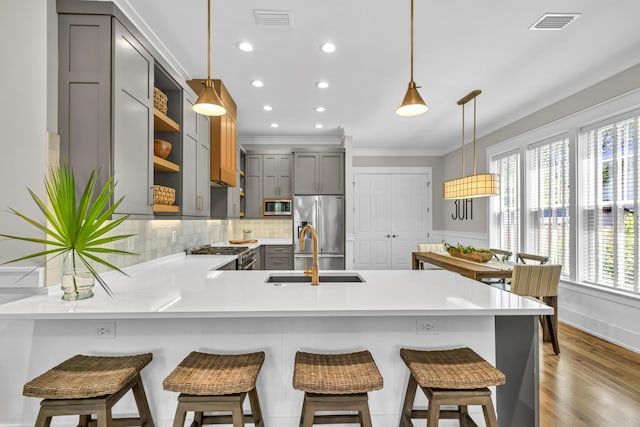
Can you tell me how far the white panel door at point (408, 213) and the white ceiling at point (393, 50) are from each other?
266 centimetres

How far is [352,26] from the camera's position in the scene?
2656mm

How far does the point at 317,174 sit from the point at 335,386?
4.63 m

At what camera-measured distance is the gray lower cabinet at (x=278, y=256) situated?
18.2 feet

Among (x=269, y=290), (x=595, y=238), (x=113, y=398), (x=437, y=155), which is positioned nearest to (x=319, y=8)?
(x=269, y=290)

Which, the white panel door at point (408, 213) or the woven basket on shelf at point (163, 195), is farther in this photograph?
the white panel door at point (408, 213)

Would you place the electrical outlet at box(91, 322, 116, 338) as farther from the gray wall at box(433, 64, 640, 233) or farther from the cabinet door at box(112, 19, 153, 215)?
the gray wall at box(433, 64, 640, 233)

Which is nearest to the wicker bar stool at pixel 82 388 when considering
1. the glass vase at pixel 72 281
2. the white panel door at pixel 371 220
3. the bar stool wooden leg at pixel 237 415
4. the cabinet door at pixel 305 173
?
the glass vase at pixel 72 281

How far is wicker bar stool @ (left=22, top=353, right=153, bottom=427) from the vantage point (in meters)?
1.30

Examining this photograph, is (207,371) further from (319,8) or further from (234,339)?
(319,8)

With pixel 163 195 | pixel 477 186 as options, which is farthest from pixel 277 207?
pixel 163 195

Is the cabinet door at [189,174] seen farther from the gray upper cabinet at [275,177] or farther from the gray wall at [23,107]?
the gray upper cabinet at [275,177]

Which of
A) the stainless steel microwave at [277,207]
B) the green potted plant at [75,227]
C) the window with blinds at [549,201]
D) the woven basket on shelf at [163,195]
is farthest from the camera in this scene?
the stainless steel microwave at [277,207]

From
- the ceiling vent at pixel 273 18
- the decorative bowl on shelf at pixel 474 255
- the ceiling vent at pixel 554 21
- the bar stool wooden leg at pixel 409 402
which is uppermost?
the ceiling vent at pixel 273 18

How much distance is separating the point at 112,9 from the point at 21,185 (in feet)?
3.46
